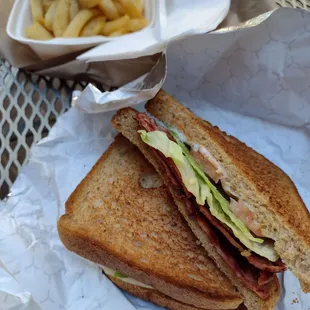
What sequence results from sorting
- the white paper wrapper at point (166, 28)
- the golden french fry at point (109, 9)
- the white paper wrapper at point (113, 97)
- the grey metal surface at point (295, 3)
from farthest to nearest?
the grey metal surface at point (295, 3), the golden french fry at point (109, 9), the white paper wrapper at point (166, 28), the white paper wrapper at point (113, 97)

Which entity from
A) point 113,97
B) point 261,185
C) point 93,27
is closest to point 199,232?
point 261,185

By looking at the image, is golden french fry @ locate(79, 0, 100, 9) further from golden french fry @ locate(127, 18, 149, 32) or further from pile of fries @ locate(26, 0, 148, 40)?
golden french fry @ locate(127, 18, 149, 32)

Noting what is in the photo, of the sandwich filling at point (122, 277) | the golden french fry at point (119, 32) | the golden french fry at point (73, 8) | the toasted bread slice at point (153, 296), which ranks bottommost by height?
the toasted bread slice at point (153, 296)

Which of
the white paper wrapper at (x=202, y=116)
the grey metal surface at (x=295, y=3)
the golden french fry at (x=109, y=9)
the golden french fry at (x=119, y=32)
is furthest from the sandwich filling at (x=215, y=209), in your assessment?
the grey metal surface at (x=295, y=3)

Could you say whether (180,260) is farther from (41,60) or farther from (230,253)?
(41,60)

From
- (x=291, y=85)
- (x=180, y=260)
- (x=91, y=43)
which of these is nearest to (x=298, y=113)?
(x=291, y=85)

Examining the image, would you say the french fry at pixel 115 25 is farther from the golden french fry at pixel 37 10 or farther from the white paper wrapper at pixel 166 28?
the golden french fry at pixel 37 10

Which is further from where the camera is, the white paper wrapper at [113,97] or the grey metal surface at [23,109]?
the grey metal surface at [23,109]
